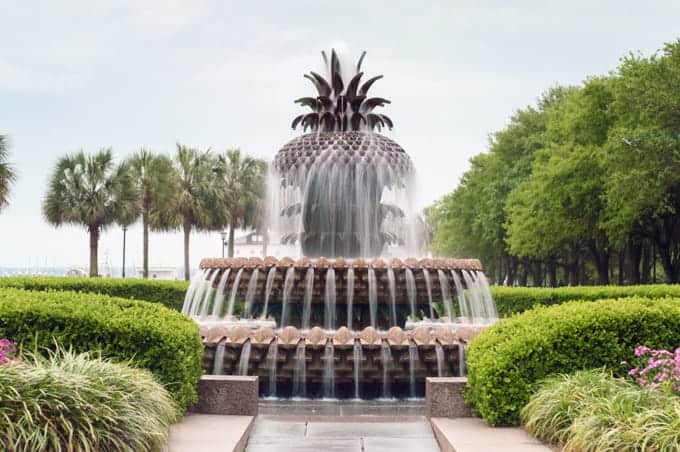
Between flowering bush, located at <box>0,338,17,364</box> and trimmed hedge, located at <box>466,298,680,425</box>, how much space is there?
4.85m

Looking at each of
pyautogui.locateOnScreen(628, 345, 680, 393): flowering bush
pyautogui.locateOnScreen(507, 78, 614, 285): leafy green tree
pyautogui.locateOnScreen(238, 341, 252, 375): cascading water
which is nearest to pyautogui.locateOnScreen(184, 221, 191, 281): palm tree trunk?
pyautogui.locateOnScreen(507, 78, 614, 285): leafy green tree

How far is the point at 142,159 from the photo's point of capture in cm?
5366

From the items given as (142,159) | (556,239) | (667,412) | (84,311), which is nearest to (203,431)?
(84,311)

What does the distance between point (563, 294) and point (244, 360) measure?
17.3 m

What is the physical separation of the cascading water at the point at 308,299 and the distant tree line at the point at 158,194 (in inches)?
1412

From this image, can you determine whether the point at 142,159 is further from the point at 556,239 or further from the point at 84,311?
the point at 84,311

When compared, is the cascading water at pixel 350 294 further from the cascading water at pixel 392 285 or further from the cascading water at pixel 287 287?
the cascading water at pixel 287 287

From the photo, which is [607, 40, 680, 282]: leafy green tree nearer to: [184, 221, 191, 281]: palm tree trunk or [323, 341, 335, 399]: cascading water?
[323, 341, 335, 399]: cascading water

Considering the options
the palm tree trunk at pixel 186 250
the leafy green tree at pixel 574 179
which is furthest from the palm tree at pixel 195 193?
the leafy green tree at pixel 574 179

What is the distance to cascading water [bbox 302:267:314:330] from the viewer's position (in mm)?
13398

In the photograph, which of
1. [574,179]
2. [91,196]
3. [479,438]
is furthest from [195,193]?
[479,438]

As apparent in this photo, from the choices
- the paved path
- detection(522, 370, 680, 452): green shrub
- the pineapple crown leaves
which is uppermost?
the pineapple crown leaves

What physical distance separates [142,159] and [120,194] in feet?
17.3

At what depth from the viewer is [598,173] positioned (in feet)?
126
